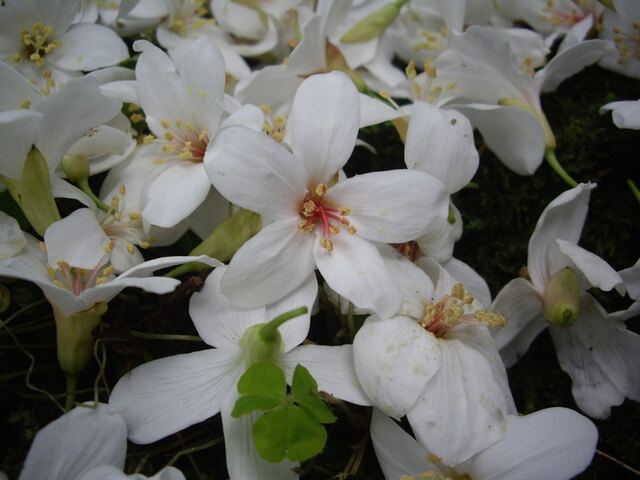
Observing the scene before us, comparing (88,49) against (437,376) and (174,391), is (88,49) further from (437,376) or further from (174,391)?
(437,376)

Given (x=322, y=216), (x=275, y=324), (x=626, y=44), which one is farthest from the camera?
(x=626, y=44)

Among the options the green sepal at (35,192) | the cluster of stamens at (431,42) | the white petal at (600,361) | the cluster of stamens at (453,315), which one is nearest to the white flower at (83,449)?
the green sepal at (35,192)

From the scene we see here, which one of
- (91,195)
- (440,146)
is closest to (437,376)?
(440,146)

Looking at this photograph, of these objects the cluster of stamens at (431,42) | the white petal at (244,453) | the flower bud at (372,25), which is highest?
the flower bud at (372,25)

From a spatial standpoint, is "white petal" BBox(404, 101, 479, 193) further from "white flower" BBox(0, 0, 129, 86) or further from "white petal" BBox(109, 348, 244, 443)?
"white flower" BBox(0, 0, 129, 86)

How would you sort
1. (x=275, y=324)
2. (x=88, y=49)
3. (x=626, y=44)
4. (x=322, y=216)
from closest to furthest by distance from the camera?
(x=275, y=324) < (x=322, y=216) < (x=88, y=49) < (x=626, y=44)

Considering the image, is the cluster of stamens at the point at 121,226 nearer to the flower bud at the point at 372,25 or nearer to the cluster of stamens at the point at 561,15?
the flower bud at the point at 372,25
